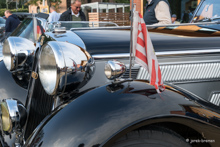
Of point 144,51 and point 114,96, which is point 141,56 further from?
point 114,96

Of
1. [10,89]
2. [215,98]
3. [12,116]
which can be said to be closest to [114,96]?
[12,116]

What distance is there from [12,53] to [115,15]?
37.0 ft

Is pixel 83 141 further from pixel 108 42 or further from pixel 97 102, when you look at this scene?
pixel 108 42

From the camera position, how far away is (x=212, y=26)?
2580mm

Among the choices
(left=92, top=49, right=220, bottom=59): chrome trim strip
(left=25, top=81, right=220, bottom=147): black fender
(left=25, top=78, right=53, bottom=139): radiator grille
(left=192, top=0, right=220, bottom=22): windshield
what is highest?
(left=192, top=0, right=220, bottom=22): windshield

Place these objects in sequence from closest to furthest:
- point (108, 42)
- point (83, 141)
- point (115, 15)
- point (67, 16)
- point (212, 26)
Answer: point (83, 141) < point (108, 42) < point (212, 26) < point (67, 16) < point (115, 15)

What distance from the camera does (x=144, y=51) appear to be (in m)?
1.54

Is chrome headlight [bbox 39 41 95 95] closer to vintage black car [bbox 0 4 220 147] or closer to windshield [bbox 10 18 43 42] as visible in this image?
vintage black car [bbox 0 4 220 147]

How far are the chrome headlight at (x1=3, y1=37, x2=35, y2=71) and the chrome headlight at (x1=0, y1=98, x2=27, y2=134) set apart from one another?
0.67 m

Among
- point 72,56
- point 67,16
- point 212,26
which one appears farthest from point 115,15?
point 72,56

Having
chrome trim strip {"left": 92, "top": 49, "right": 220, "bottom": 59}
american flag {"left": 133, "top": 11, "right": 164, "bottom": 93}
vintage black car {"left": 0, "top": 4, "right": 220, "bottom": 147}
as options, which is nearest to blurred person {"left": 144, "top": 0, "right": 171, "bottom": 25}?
vintage black car {"left": 0, "top": 4, "right": 220, "bottom": 147}


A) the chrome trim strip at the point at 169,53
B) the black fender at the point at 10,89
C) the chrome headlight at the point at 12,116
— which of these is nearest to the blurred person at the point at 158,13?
the chrome trim strip at the point at 169,53

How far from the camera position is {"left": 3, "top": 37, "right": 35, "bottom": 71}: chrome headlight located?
2.37 m

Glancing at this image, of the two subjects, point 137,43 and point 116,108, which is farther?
point 137,43
